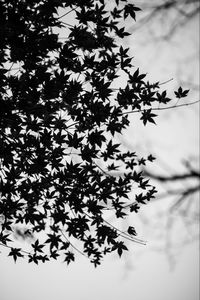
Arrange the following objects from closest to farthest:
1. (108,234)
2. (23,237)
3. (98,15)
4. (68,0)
→ (68,0) → (98,15) → (108,234) → (23,237)

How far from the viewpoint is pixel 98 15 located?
230cm

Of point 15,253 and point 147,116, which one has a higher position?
point 147,116

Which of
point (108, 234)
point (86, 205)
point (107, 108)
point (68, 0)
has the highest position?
point (68, 0)

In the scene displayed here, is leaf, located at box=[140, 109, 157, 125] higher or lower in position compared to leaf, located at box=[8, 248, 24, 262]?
higher

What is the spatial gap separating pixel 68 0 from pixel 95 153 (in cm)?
153

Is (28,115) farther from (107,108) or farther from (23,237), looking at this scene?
(23,237)

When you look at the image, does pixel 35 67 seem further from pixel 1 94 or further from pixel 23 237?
pixel 23 237

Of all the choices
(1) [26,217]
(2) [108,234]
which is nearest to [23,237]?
(1) [26,217]

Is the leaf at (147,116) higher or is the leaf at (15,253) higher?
the leaf at (147,116)

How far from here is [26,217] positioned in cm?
244

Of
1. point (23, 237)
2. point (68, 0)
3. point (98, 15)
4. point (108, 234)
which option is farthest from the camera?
point (23, 237)

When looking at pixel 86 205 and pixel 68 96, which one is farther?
pixel 86 205

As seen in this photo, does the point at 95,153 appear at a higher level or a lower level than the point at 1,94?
lower

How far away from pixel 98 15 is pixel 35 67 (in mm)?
868
